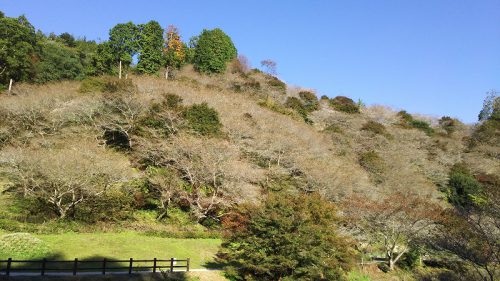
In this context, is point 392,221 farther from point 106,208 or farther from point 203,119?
point 106,208

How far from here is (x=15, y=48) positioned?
36312 millimetres

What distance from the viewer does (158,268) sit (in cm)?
1762

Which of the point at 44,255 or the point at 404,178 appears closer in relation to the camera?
the point at 44,255

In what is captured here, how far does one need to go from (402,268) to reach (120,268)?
18.5 metres

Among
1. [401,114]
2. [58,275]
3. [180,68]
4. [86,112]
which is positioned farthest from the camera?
[401,114]

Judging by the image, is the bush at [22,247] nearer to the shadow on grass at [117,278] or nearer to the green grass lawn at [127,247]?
the green grass lawn at [127,247]

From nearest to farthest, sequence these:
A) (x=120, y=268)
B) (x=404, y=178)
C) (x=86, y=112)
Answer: (x=120, y=268) → (x=86, y=112) → (x=404, y=178)

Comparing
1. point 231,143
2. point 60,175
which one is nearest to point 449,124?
point 231,143

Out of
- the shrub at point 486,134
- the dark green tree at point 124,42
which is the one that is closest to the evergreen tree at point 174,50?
the dark green tree at point 124,42

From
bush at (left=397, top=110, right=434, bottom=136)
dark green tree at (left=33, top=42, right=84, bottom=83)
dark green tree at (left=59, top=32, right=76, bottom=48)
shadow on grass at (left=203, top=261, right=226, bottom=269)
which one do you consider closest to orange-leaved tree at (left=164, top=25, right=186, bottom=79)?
dark green tree at (left=33, top=42, right=84, bottom=83)

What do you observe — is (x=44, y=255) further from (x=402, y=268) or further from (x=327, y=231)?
(x=402, y=268)

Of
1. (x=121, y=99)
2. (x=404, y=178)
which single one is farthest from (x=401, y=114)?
(x=121, y=99)

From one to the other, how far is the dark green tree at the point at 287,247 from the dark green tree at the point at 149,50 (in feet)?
102

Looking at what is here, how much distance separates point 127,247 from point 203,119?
14.3m
